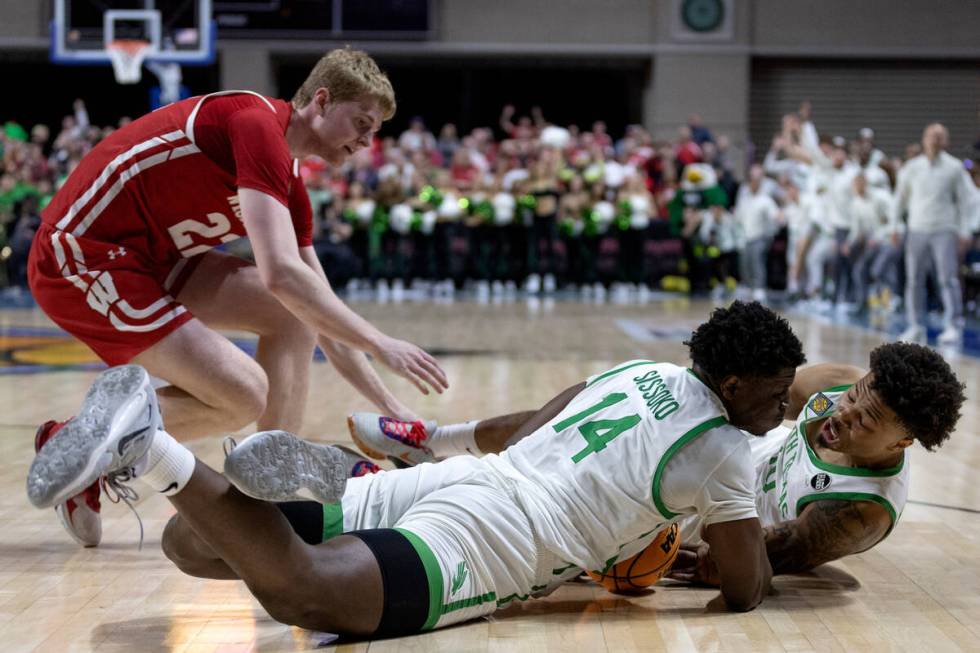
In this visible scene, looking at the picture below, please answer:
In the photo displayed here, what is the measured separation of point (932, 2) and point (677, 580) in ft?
72.4

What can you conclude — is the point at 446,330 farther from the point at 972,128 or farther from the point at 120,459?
the point at 972,128

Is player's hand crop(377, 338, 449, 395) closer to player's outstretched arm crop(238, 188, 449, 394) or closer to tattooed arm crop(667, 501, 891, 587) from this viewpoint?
player's outstretched arm crop(238, 188, 449, 394)

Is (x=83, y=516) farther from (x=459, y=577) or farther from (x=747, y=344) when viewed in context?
(x=747, y=344)

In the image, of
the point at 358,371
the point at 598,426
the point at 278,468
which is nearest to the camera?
the point at 278,468

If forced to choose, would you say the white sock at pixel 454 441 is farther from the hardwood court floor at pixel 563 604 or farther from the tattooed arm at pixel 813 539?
the tattooed arm at pixel 813 539

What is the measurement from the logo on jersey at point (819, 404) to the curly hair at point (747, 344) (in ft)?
1.97

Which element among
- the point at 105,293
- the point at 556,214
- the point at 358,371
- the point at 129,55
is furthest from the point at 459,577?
the point at 556,214

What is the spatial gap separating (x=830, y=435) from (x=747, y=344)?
564 mm

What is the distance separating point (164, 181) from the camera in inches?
151

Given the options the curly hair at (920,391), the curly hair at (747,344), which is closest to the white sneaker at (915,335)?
the curly hair at (920,391)

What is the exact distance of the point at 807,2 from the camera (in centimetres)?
2311

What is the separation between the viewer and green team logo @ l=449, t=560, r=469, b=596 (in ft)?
9.62

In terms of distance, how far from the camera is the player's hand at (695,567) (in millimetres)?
3533

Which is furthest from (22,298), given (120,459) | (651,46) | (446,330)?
(120,459)
